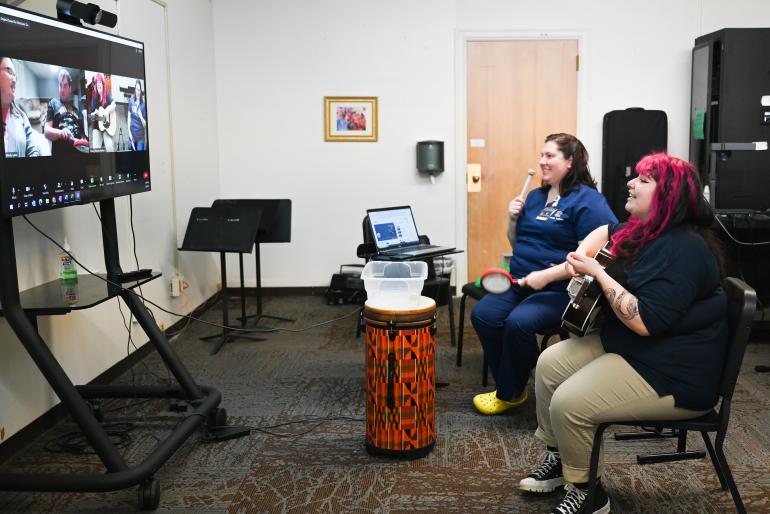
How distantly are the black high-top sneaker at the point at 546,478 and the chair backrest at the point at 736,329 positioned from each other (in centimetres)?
61

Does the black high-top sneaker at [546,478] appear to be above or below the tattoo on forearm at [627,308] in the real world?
below

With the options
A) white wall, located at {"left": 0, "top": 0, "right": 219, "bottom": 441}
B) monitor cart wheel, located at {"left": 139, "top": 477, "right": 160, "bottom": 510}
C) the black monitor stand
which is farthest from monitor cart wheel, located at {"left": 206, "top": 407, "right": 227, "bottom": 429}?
white wall, located at {"left": 0, "top": 0, "right": 219, "bottom": 441}

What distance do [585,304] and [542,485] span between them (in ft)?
2.22

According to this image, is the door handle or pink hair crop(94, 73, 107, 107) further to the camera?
the door handle

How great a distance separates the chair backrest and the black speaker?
364 centimetres

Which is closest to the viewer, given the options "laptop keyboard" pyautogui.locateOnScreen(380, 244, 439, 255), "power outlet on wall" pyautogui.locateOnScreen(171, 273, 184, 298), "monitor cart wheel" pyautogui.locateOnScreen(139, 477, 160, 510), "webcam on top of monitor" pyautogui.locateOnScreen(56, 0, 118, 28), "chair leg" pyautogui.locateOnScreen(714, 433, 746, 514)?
"chair leg" pyautogui.locateOnScreen(714, 433, 746, 514)

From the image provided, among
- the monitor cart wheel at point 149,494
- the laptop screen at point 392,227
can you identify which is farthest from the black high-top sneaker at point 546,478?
the laptop screen at point 392,227

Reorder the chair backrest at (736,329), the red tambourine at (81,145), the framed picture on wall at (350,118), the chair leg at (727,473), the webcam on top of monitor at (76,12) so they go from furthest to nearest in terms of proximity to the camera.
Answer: the framed picture on wall at (350,118) < the webcam on top of monitor at (76,12) < the red tambourine at (81,145) < the chair leg at (727,473) < the chair backrest at (736,329)

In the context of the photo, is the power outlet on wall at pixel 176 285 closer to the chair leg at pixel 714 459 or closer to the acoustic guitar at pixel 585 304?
the acoustic guitar at pixel 585 304

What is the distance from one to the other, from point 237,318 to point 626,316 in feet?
11.4

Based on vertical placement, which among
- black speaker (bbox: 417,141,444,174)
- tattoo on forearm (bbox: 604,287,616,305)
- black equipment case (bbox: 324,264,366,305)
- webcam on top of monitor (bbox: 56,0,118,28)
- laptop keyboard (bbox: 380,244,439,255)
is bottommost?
black equipment case (bbox: 324,264,366,305)

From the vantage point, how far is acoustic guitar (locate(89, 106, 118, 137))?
115 inches

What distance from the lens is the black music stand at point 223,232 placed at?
4.43 metres

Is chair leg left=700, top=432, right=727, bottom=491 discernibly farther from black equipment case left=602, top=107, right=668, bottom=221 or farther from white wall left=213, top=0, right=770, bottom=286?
white wall left=213, top=0, right=770, bottom=286
